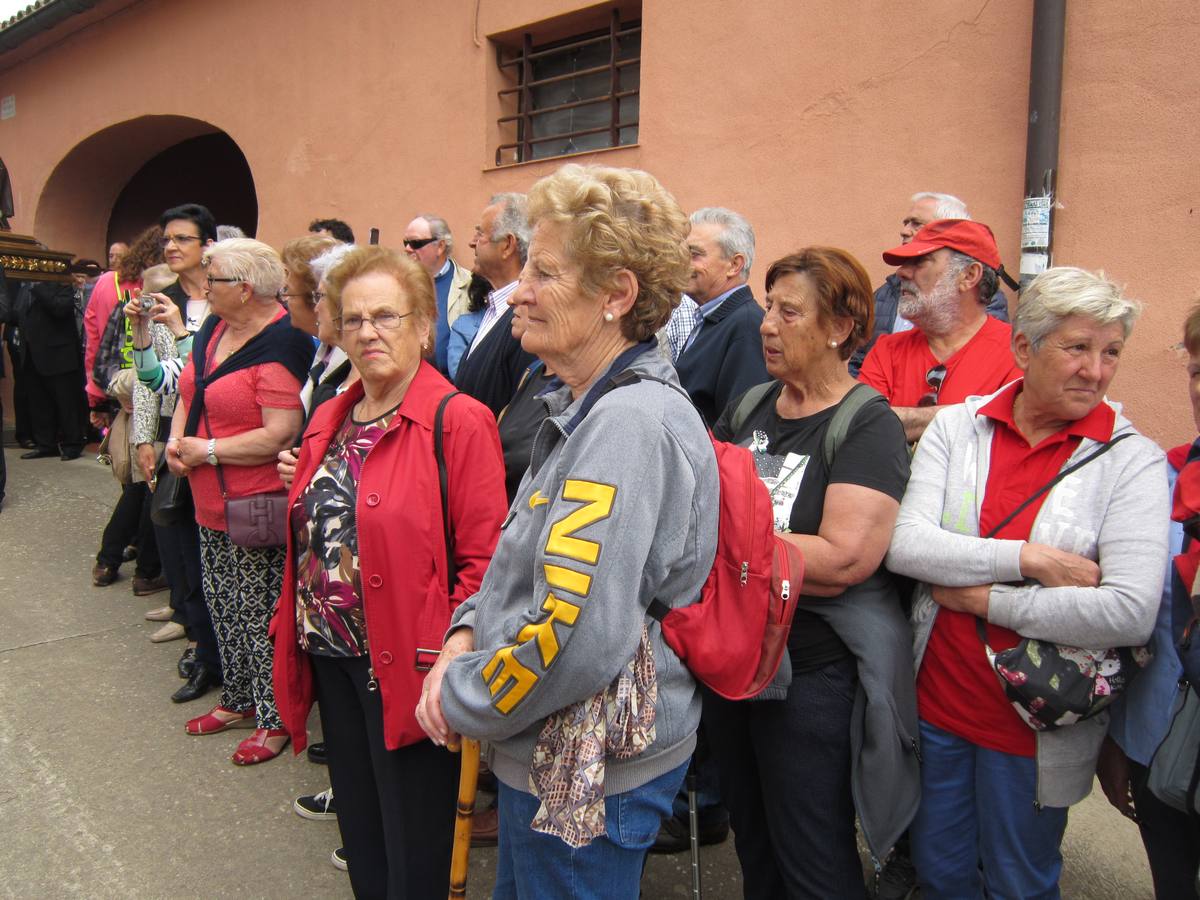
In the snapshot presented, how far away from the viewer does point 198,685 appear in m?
4.04

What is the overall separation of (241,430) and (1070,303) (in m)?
2.94

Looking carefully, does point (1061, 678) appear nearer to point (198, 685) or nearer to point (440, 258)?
point (198, 685)

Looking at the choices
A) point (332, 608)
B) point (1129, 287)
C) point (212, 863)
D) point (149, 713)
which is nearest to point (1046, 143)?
point (1129, 287)

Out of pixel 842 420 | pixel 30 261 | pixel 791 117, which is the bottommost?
pixel 842 420

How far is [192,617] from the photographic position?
4031 millimetres

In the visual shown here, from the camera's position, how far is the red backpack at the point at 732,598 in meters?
1.50

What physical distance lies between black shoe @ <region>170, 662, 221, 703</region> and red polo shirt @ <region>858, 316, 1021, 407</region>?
3.29 meters

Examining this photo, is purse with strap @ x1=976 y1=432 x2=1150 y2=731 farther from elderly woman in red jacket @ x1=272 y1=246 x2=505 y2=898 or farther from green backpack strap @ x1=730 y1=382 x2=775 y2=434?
elderly woman in red jacket @ x1=272 y1=246 x2=505 y2=898

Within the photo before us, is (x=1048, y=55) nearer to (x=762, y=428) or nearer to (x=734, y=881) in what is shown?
(x=762, y=428)

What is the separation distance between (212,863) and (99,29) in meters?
10.7

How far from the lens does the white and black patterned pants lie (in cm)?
351

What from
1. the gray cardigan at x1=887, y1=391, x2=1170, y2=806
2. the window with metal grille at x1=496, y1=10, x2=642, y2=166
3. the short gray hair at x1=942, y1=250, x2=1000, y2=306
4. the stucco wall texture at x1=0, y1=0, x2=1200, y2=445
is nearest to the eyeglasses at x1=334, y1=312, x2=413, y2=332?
the gray cardigan at x1=887, y1=391, x2=1170, y2=806

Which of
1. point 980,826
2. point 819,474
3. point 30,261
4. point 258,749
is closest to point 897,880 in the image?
point 980,826

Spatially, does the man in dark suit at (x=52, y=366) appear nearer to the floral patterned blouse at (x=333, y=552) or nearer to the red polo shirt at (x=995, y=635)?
the floral patterned blouse at (x=333, y=552)
